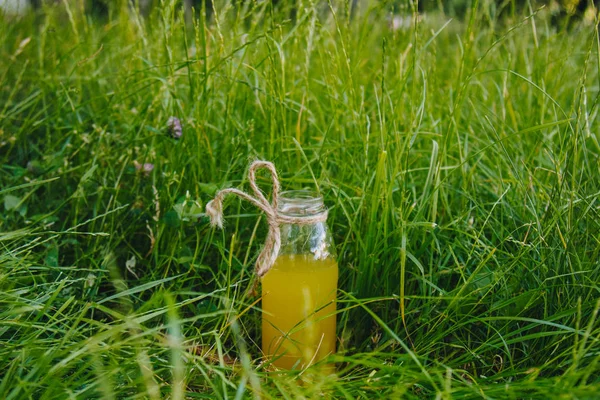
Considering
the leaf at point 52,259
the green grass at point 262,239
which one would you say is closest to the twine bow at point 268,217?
the green grass at point 262,239

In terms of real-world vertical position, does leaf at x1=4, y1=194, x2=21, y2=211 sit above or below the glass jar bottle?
above

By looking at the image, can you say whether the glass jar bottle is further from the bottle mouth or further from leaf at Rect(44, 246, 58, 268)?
leaf at Rect(44, 246, 58, 268)

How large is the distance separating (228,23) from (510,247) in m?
2.27

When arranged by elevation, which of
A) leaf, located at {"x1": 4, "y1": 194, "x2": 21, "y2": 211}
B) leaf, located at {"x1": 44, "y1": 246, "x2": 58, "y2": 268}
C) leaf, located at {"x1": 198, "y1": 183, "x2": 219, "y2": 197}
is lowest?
leaf, located at {"x1": 44, "y1": 246, "x2": 58, "y2": 268}

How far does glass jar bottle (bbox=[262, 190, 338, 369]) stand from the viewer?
4.63ft

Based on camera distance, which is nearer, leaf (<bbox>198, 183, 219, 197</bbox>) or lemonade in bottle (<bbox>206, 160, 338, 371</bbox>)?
lemonade in bottle (<bbox>206, 160, 338, 371</bbox>)

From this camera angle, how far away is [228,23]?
3283mm

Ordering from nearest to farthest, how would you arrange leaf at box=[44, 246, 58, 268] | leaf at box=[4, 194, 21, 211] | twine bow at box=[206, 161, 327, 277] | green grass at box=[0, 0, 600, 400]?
1. green grass at box=[0, 0, 600, 400]
2. twine bow at box=[206, 161, 327, 277]
3. leaf at box=[44, 246, 58, 268]
4. leaf at box=[4, 194, 21, 211]

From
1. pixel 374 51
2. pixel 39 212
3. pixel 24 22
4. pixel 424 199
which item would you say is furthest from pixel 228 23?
pixel 424 199

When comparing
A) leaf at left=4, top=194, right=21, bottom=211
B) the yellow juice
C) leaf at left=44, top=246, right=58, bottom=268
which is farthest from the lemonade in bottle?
leaf at left=4, top=194, right=21, bottom=211

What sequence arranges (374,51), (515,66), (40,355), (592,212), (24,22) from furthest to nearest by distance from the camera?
(374,51)
(24,22)
(515,66)
(592,212)
(40,355)

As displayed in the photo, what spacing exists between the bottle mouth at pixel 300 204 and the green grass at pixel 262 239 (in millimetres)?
99

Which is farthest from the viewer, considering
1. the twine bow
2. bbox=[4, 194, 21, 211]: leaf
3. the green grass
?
bbox=[4, 194, 21, 211]: leaf

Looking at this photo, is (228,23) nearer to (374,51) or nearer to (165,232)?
(374,51)
